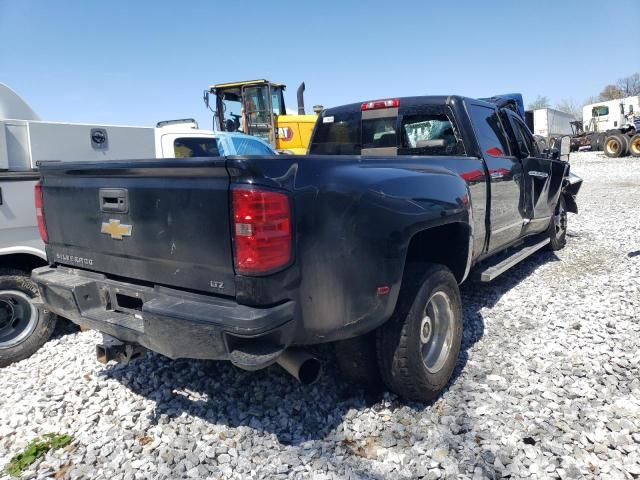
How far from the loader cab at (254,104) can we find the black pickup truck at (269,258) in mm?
11221

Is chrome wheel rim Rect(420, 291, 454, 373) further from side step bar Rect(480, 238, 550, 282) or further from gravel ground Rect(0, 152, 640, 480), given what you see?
side step bar Rect(480, 238, 550, 282)

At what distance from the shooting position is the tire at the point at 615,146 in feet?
78.9

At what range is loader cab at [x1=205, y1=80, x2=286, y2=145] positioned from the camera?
1426 cm

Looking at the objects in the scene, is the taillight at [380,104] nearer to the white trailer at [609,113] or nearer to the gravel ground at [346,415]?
the gravel ground at [346,415]

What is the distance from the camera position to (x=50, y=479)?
255cm

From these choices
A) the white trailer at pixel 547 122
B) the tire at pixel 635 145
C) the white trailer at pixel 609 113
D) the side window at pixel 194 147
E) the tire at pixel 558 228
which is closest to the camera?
the tire at pixel 558 228

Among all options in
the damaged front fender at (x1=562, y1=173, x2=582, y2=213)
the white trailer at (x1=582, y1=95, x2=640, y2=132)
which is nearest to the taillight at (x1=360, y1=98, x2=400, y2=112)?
the damaged front fender at (x1=562, y1=173, x2=582, y2=213)

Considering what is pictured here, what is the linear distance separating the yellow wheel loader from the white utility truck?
298 inches

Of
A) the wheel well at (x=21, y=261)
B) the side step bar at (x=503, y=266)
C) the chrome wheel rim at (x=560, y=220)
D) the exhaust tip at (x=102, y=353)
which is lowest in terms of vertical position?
the exhaust tip at (x=102, y=353)

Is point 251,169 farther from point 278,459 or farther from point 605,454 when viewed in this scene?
point 605,454

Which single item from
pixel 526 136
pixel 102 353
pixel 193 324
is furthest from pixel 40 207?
pixel 526 136

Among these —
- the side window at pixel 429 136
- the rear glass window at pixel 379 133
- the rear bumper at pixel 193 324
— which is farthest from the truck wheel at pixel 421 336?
the rear glass window at pixel 379 133

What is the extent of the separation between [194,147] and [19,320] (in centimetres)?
376

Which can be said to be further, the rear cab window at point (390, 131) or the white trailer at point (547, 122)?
the white trailer at point (547, 122)
